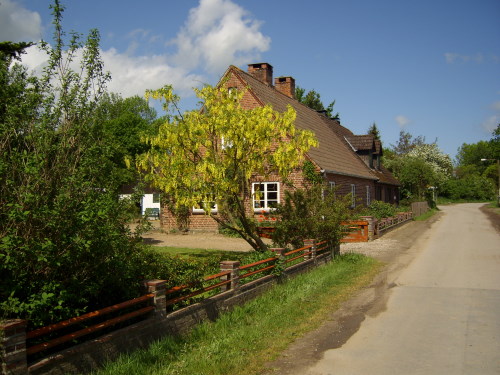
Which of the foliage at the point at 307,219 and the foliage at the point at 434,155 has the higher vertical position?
the foliage at the point at 434,155

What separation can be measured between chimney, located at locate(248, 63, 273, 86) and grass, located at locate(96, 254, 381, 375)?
68.4ft

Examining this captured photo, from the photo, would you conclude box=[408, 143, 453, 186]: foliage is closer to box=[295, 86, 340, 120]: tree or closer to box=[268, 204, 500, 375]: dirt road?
box=[295, 86, 340, 120]: tree

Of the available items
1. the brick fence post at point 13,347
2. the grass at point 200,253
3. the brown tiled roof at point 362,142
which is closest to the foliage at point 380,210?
the brown tiled roof at point 362,142

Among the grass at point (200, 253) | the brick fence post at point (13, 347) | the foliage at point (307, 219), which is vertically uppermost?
the foliage at point (307, 219)

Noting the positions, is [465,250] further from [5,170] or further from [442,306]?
[5,170]

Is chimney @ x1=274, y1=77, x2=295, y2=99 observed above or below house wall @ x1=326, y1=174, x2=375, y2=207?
above

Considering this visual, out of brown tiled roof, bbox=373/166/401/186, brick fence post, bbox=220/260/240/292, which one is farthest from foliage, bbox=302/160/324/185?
brick fence post, bbox=220/260/240/292

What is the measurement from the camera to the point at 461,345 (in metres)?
7.07

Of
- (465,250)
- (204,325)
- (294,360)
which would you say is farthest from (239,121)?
(465,250)

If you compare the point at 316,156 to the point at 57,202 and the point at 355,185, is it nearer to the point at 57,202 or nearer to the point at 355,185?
the point at 355,185

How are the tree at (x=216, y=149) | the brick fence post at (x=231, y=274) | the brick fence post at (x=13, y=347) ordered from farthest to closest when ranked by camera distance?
1. the tree at (x=216, y=149)
2. the brick fence post at (x=231, y=274)
3. the brick fence post at (x=13, y=347)

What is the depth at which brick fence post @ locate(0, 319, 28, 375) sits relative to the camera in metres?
4.55

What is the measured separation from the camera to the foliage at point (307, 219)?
14180 millimetres

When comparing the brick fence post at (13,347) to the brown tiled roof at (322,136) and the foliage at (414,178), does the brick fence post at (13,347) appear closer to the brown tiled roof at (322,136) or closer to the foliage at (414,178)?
the brown tiled roof at (322,136)
